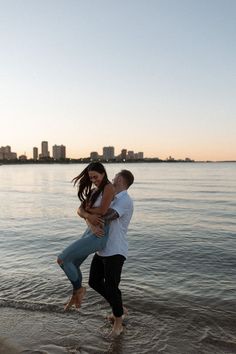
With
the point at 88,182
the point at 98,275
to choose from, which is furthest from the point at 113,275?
the point at 88,182

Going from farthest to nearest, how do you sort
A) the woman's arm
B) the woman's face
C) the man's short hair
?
the man's short hair, the woman's face, the woman's arm

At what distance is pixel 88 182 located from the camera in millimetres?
5922

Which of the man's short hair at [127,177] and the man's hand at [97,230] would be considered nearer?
the man's hand at [97,230]

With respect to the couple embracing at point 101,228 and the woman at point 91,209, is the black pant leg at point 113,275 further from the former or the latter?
the woman at point 91,209

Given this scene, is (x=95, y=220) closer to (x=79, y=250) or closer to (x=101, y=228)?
(x=101, y=228)

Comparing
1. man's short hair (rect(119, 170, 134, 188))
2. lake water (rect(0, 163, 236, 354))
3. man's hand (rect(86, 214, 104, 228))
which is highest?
man's short hair (rect(119, 170, 134, 188))

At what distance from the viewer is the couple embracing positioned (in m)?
5.78

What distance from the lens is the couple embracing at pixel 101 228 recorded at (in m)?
5.78

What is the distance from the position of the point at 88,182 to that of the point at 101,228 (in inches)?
27.8

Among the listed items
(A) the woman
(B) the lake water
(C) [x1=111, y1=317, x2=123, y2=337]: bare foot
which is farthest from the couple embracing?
(B) the lake water

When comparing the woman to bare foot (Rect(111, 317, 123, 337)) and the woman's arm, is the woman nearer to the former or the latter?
the woman's arm

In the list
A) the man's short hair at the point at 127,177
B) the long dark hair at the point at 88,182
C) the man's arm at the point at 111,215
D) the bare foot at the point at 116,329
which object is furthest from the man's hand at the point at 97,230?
the bare foot at the point at 116,329

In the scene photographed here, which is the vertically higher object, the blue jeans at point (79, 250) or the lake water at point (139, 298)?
the blue jeans at point (79, 250)

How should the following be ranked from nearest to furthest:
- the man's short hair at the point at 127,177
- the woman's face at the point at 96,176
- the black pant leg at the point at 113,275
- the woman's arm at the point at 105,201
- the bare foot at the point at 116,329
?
the woman's arm at the point at 105,201, the woman's face at the point at 96,176, the black pant leg at the point at 113,275, the man's short hair at the point at 127,177, the bare foot at the point at 116,329
